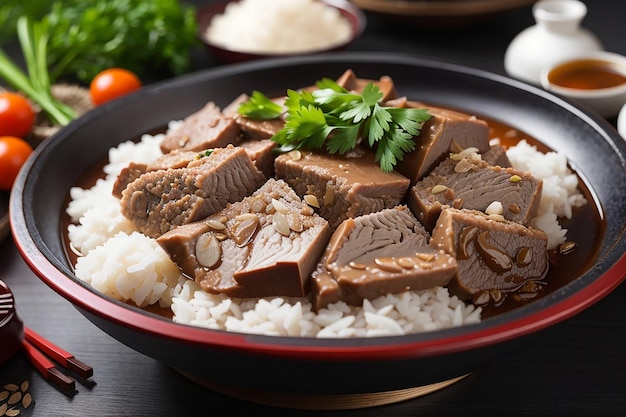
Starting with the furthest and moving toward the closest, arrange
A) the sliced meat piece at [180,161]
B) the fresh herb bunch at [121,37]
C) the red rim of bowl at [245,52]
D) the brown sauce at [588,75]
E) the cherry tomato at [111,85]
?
the fresh herb bunch at [121,37], the red rim of bowl at [245,52], the cherry tomato at [111,85], the brown sauce at [588,75], the sliced meat piece at [180,161]

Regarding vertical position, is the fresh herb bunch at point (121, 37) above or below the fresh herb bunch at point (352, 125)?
below

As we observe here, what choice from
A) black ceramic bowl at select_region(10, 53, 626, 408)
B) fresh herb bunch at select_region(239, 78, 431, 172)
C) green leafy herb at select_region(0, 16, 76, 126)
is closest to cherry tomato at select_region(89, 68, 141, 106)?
green leafy herb at select_region(0, 16, 76, 126)

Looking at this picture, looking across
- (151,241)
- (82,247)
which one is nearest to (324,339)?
(151,241)

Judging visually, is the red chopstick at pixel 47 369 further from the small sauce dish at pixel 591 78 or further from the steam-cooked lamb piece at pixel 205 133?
the small sauce dish at pixel 591 78

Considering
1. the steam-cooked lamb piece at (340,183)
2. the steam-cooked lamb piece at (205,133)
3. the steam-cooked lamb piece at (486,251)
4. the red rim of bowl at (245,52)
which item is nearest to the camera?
the steam-cooked lamb piece at (486,251)

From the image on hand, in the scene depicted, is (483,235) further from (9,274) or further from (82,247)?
(9,274)

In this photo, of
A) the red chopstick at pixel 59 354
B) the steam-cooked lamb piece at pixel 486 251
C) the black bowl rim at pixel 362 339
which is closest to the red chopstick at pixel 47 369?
the red chopstick at pixel 59 354

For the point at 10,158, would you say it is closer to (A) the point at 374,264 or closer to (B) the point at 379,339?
(A) the point at 374,264

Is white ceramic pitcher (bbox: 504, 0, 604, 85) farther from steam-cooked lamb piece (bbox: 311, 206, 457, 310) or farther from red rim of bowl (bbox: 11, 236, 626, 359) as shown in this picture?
red rim of bowl (bbox: 11, 236, 626, 359)
